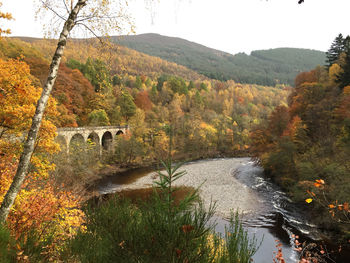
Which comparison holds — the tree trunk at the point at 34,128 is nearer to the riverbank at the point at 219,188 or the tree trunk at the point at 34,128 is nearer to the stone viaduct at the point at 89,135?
A: the riverbank at the point at 219,188

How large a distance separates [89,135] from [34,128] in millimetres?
35358

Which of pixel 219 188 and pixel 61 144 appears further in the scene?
pixel 61 144

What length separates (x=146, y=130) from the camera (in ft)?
135

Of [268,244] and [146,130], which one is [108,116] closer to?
[146,130]

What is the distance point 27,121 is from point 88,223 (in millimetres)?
6759

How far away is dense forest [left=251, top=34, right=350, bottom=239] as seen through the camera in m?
13.8

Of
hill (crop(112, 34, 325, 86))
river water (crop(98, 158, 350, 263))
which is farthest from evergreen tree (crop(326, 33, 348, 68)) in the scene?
hill (crop(112, 34, 325, 86))

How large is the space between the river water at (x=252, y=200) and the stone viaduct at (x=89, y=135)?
6497 millimetres

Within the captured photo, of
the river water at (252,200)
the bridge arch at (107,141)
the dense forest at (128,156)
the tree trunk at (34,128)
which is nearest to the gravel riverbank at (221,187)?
the river water at (252,200)

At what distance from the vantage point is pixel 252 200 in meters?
19.1

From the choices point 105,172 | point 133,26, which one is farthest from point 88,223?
point 105,172

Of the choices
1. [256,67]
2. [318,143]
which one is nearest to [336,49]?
[318,143]

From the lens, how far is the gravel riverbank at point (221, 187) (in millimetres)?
17750

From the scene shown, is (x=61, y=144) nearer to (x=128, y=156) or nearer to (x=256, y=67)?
(x=128, y=156)
